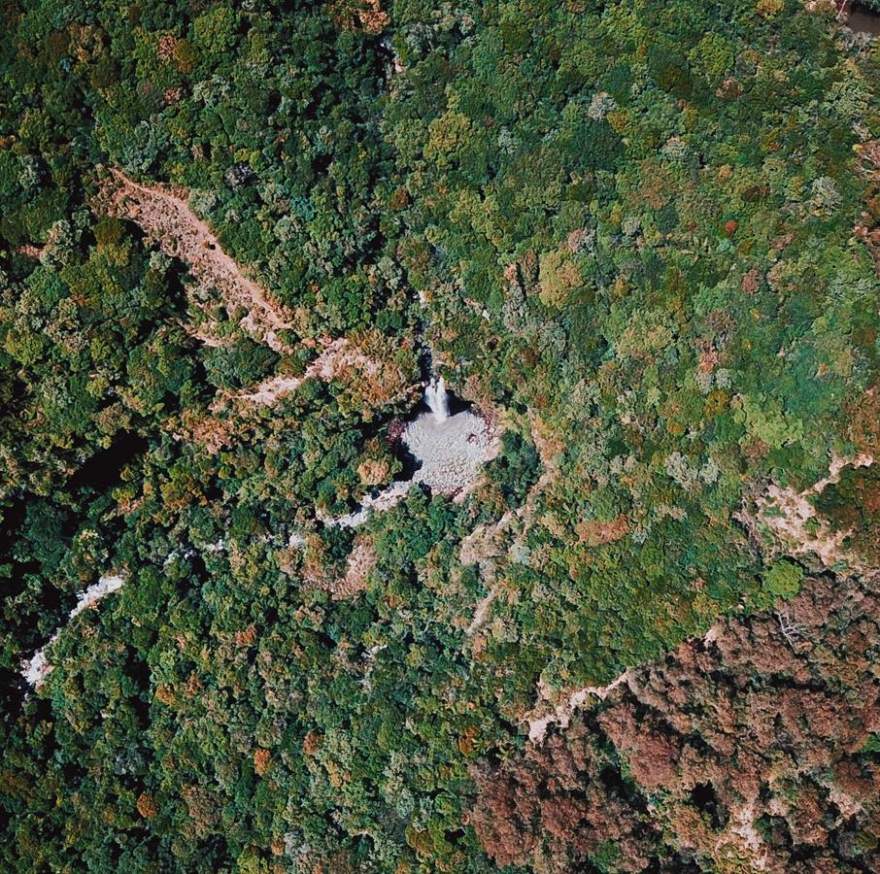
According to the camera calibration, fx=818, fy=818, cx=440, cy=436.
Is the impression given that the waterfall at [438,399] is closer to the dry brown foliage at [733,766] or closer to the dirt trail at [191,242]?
the dirt trail at [191,242]

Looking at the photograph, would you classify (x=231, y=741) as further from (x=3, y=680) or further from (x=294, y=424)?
(x=294, y=424)

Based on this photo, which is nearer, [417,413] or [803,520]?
[803,520]

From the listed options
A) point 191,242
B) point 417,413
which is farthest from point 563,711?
point 191,242

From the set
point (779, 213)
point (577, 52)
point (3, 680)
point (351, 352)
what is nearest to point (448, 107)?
point (577, 52)

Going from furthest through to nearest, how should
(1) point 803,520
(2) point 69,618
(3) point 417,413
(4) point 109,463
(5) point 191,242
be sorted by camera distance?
(3) point 417,413 → (2) point 69,618 → (4) point 109,463 → (1) point 803,520 → (5) point 191,242

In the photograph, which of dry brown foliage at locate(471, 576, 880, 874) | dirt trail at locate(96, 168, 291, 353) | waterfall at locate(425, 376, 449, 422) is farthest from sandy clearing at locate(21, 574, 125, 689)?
dry brown foliage at locate(471, 576, 880, 874)

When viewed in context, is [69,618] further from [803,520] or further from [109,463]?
[803,520]

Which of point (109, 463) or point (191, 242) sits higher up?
point (191, 242)
